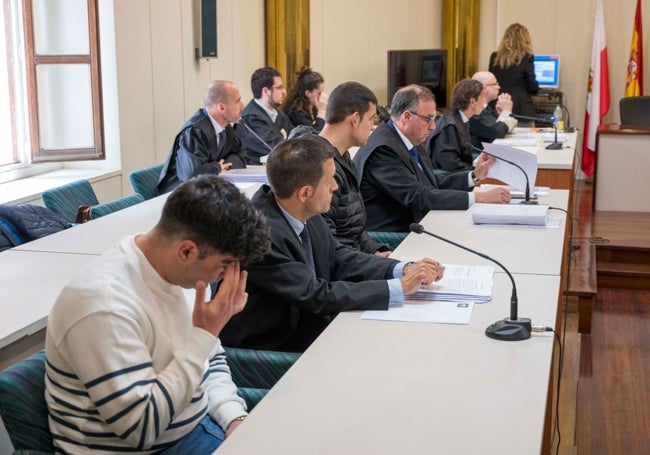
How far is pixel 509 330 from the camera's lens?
245 centimetres

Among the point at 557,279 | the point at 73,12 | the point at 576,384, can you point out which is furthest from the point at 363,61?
the point at 557,279

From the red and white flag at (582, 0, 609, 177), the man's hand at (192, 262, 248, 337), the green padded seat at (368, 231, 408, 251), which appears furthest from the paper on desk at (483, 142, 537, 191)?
the red and white flag at (582, 0, 609, 177)

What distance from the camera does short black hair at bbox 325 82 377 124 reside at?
3.91 meters

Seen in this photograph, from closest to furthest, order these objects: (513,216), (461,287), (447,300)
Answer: (447,300) < (461,287) < (513,216)

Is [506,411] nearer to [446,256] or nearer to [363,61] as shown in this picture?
[446,256]

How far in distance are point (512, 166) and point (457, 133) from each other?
1.65 m

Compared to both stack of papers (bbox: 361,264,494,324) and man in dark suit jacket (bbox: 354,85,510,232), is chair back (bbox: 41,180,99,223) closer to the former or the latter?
man in dark suit jacket (bbox: 354,85,510,232)

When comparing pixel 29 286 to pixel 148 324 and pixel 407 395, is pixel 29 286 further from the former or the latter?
pixel 407 395

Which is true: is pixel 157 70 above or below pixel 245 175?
above

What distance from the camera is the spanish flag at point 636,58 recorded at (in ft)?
32.6

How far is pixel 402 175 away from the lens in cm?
452

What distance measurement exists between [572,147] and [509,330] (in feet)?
15.8

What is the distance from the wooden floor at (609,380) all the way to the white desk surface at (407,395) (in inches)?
49.5

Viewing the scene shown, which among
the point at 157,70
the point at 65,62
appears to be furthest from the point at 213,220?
the point at 157,70
